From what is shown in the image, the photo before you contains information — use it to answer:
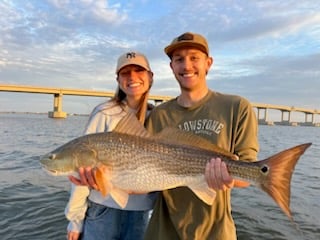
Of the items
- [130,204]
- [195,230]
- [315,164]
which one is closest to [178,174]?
[195,230]

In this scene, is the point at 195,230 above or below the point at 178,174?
below

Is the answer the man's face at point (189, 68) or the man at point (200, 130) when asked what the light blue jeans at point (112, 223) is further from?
the man's face at point (189, 68)

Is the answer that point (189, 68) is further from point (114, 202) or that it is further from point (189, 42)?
point (114, 202)

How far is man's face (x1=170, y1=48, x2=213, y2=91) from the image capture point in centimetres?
345

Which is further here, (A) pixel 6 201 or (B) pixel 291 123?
(B) pixel 291 123

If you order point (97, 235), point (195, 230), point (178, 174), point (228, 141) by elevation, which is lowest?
point (97, 235)

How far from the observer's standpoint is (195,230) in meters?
3.13

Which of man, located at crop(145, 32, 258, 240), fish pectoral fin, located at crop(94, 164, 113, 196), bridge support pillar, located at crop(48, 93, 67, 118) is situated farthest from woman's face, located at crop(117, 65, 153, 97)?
bridge support pillar, located at crop(48, 93, 67, 118)

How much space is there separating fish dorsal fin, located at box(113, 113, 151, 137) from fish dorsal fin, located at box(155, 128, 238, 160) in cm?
15

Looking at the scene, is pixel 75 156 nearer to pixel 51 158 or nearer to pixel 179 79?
pixel 51 158

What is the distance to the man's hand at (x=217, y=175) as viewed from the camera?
295 cm

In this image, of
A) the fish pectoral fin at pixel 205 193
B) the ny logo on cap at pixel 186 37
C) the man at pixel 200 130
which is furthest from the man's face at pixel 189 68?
the fish pectoral fin at pixel 205 193

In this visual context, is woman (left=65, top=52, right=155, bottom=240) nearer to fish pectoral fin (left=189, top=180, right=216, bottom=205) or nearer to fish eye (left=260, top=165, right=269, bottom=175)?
fish pectoral fin (left=189, top=180, right=216, bottom=205)

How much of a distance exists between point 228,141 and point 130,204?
4.27 feet
